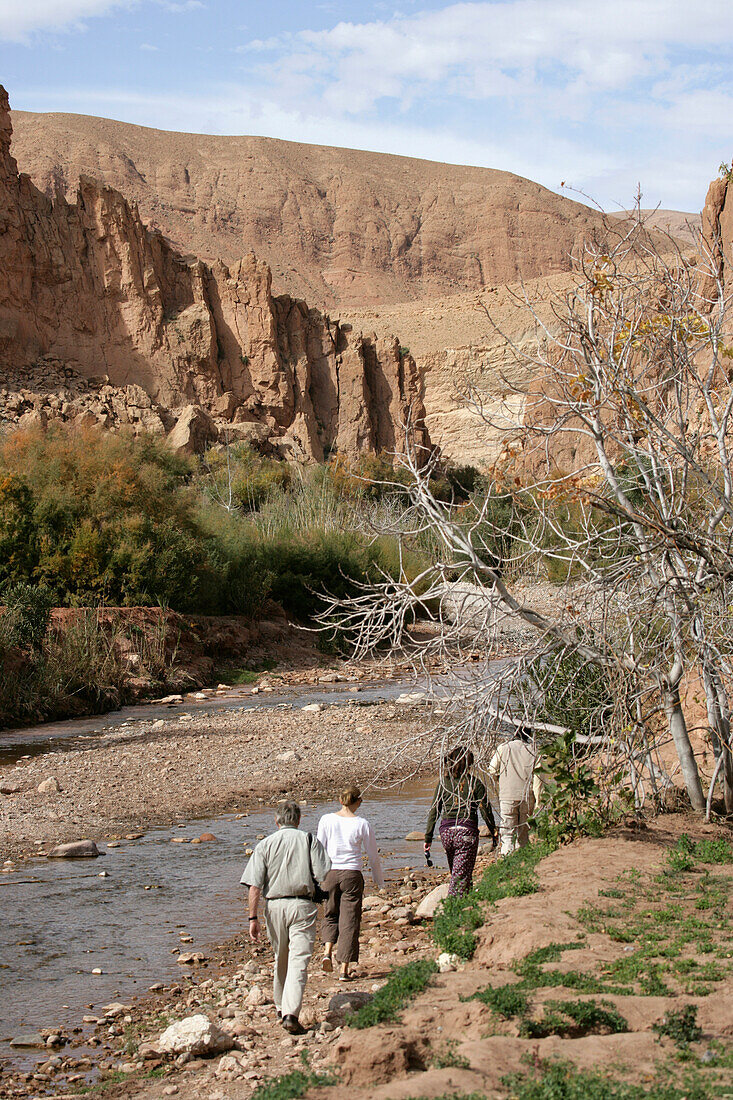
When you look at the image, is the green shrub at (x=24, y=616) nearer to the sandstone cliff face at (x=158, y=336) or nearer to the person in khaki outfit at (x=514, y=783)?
the person in khaki outfit at (x=514, y=783)

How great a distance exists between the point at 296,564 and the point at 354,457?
25685mm

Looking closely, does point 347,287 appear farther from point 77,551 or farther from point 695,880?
point 695,880

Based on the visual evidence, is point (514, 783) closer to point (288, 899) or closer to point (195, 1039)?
point (288, 899)

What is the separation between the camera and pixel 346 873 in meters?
6.52

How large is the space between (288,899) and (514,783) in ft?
8.99

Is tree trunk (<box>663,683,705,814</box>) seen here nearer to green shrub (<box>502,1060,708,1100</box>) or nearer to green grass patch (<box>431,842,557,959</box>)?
green grass patch (<box>431,842,557,959</box>)

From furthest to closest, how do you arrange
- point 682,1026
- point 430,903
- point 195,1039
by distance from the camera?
point 430,903
point 195,1039
point 682,1026

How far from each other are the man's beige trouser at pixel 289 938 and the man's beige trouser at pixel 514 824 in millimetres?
2785

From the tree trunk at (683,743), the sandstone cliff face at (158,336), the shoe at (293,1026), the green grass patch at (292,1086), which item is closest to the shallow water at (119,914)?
the shoe at (293,1026)

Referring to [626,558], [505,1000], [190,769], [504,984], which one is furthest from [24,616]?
[505,1000]

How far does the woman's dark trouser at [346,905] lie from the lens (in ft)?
21.3

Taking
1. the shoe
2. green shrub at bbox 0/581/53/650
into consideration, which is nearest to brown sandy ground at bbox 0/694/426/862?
green shrub at bbox 0/581/53/650

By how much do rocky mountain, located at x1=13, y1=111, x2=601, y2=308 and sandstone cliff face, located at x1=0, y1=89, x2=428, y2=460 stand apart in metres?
62.5

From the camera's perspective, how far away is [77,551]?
2217 centimetres
